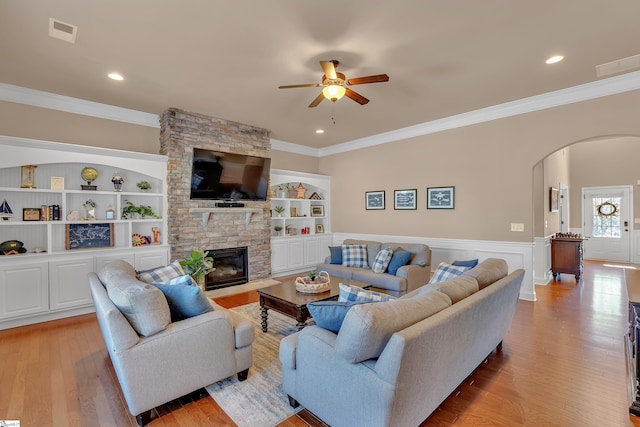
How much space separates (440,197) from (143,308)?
16.9ft

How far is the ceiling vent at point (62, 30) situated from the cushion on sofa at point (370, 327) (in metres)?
3.53

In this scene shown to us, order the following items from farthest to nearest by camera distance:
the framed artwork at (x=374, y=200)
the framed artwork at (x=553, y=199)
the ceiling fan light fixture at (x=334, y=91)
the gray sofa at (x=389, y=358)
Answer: the framed artwork at (x=374, y=200) < the framed artwork at (x=553, y=199) < the ceiling fan light fixture at (x=334, y=91) < the gray sofa at (x=389, y=358)

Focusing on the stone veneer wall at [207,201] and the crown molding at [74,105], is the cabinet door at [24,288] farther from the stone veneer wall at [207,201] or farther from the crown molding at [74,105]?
the crown molding at [74,105]

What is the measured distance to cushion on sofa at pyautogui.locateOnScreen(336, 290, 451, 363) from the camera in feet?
5.32

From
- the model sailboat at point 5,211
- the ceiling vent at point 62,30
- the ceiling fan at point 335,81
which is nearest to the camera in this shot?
the ceiling vent at point 62,30

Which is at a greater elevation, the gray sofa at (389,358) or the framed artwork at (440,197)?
the framed artwork at (440,197)

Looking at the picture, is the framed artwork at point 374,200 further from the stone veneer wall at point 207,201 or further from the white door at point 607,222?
the white door at point 607,222

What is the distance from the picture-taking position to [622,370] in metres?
2.72

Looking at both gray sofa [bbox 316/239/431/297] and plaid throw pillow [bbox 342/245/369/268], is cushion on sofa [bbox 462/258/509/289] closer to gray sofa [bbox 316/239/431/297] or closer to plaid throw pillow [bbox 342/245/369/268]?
gray sofa [bbox 316/239/431/297]

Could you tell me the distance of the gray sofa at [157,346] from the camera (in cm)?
201

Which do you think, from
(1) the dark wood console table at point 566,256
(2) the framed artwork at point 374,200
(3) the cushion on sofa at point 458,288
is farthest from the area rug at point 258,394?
(1) the dark wood console table at point 566,256

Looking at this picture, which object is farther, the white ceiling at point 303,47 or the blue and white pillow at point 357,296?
the white ceiling at point 303,47

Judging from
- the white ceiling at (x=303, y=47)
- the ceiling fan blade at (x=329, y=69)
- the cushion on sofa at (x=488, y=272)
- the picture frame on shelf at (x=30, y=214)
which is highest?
the white ceiling at (x=303, y=47)

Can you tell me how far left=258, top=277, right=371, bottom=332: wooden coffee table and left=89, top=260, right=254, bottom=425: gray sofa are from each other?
2.49 feet
